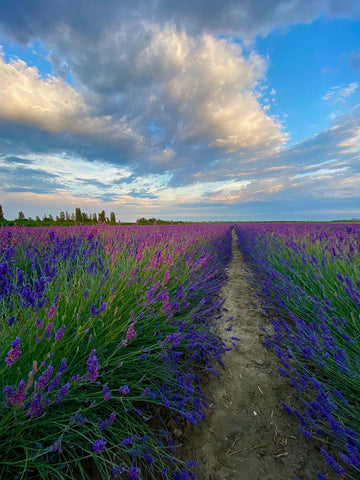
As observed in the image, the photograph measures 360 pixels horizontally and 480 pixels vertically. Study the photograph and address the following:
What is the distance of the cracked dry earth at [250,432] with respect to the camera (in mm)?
1151

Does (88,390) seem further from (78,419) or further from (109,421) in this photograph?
(109,421)

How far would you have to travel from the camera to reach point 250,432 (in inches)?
53.2

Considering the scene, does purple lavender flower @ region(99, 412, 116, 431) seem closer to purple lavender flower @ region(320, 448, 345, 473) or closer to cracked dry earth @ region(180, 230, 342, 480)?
cracked dry earth @ region(180, 230, 342, 480)

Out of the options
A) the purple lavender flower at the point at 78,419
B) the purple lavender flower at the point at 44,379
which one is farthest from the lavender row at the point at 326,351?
the purple lavender flower at the point at 44,379

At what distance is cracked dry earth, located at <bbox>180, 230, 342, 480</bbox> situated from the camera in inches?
45.3

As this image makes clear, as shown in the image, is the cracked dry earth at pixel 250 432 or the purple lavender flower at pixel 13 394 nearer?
the purple lavender flower at pixel 13 394

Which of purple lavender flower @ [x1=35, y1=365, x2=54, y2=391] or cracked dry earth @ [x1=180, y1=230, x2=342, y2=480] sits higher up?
purple lavender flower @ [x1=35, y1=365, x2=54, y2=391]

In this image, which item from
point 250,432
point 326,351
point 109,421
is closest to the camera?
point 109,421

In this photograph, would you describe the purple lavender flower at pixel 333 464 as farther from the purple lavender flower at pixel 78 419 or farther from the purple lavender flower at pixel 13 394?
the purple lavender flower at pixel 13 394

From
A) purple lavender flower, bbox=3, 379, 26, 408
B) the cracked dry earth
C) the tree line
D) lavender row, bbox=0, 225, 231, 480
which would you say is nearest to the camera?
purple lavender flower, bbox=3, 379, 26, 408

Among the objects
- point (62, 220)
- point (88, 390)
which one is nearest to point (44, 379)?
point (88, 390)

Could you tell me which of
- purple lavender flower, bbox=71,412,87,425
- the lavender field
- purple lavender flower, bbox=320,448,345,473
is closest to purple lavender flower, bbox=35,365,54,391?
the lavender field

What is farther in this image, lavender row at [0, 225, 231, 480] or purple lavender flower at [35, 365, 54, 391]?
lavender row at [0, 225, 231, 480]

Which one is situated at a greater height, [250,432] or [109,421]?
[109,421]
